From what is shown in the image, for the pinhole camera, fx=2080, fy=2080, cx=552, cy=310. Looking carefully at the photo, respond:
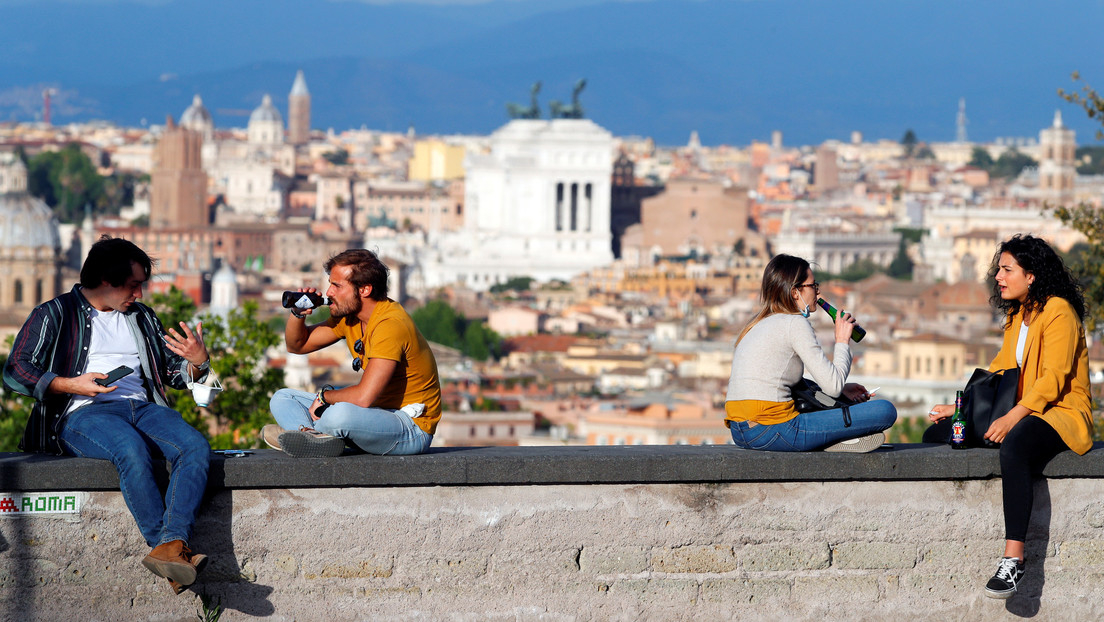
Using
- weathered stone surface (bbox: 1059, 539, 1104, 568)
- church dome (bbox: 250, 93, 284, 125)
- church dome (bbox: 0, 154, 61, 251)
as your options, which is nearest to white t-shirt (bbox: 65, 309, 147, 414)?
weathered stone surface (bbox: 1059, 539, 1104, 568)

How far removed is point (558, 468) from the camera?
382cm

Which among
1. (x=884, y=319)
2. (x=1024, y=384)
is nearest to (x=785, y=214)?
(x=884, y=319)

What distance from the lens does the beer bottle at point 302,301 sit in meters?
3.96

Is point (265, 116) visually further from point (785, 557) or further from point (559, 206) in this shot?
point (785, 557)

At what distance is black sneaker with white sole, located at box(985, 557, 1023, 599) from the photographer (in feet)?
12.6

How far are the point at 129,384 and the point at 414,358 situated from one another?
534 millimetres

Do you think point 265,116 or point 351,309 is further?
point 265,116

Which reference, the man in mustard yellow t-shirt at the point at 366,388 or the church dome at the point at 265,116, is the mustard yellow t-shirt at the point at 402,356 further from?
the church dome at the point at 265,116

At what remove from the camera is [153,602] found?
3.74 m

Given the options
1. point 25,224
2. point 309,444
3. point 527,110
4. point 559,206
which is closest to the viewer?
point 309,444

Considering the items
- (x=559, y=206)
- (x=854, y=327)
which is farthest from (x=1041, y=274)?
(x=559, y=206)

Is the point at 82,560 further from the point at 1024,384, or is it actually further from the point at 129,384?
the point at 1024,384

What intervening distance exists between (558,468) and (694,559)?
317 mm

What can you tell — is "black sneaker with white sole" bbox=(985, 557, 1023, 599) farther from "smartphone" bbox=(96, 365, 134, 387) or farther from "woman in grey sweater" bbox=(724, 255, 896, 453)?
"smartphone" bbox=(96, 365, 134, 387)
